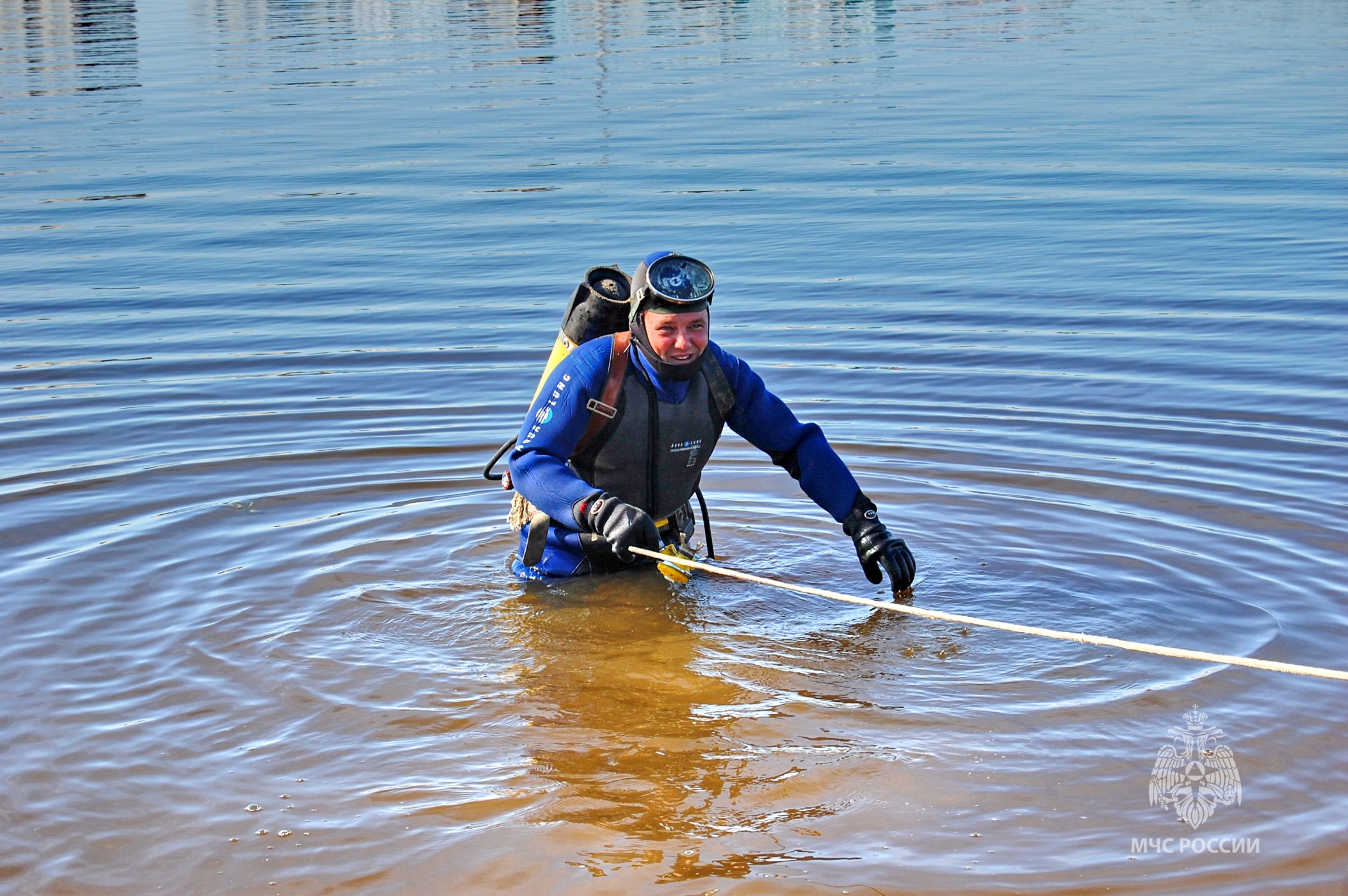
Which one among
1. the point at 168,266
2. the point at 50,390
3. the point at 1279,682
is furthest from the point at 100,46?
the point at 1279,682

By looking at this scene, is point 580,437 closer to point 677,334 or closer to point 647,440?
point 647,440

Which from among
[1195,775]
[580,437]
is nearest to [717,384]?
[580,437]

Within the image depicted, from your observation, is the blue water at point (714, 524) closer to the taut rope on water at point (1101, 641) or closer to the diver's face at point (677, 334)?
the taut rope on water at point (1101, 641)

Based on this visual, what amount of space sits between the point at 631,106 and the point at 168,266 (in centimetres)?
1384

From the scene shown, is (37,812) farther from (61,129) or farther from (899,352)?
(61,129)

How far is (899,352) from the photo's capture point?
9.91 metres

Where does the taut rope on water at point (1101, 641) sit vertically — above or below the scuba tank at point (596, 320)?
below

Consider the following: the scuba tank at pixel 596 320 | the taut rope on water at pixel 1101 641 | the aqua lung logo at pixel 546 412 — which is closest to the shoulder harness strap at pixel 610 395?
the aqua lung logo at pixel 546 412

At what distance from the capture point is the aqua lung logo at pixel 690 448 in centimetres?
542

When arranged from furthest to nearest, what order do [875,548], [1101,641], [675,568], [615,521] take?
[675,568]
[875,548]
[615,521]
[1101,641]

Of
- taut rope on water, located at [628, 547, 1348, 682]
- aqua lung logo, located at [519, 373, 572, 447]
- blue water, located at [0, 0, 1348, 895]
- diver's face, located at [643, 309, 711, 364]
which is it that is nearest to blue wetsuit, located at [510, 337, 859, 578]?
aqua lung logo, located at [519, 373, 572, 447]

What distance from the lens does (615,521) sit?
4875 millimetres

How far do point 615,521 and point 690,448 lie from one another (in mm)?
688

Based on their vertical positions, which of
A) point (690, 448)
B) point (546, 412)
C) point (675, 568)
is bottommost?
point (675, 568)
